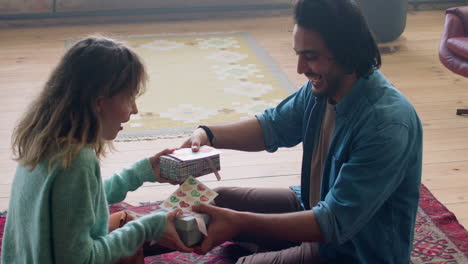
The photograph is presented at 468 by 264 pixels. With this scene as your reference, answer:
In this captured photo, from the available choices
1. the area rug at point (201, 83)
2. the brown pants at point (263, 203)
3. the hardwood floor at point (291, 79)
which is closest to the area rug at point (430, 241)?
the hardwood floor at point (291, 79)

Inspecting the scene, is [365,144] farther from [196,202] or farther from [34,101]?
[34,101]

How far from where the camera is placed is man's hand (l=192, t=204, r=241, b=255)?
1.82m

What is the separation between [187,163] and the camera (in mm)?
1985

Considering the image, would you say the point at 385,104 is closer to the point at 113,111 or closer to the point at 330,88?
the point at 330,88

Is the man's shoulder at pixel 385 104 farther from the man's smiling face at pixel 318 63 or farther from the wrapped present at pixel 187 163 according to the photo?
the wrapped present at pixel 187 163

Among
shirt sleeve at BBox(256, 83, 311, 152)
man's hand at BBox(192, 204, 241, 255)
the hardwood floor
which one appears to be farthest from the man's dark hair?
the hardwood floor

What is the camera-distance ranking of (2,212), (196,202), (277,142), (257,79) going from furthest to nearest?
1. (257,79)
2. (2,212)
3. (277,142)
4. (196,202)

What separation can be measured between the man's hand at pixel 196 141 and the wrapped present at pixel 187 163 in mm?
20

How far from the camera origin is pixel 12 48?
5.30 m

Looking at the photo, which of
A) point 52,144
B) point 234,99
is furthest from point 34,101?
point 234,99

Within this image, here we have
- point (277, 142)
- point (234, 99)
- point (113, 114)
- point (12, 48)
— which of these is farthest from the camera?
point (12, 48)

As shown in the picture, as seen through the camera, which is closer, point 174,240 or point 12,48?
point 174,240

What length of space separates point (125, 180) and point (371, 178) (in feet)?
2.58

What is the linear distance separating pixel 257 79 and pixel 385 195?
9.40 ft
